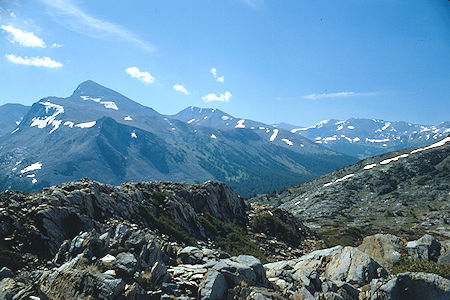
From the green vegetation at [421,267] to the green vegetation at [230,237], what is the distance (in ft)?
55.1

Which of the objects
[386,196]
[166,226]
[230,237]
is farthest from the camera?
[386,196]

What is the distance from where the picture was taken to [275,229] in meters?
49.8

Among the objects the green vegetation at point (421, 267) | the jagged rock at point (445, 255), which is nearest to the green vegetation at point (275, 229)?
the jagged rock at point (445, 255)

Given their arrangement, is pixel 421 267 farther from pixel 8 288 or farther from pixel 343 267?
pixel 8 288

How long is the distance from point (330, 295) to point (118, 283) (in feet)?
41.8

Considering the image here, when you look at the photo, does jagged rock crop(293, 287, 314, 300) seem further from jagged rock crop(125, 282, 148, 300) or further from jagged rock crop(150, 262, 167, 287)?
jagged rock crop(125, 282, 148, 300)

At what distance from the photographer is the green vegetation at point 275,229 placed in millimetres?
48778

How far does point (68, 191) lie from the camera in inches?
1244

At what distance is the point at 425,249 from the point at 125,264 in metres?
A: 25.5

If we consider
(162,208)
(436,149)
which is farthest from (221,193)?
(436,149)

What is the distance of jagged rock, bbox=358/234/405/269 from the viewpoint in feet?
81.6

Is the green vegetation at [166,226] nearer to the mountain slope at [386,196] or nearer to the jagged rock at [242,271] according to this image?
the jagged rock at [242,271]

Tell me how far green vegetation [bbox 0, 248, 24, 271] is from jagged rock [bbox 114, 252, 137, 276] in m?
8.78

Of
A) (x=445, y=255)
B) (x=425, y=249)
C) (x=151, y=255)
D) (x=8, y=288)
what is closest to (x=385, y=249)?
(x=425, y=249)
